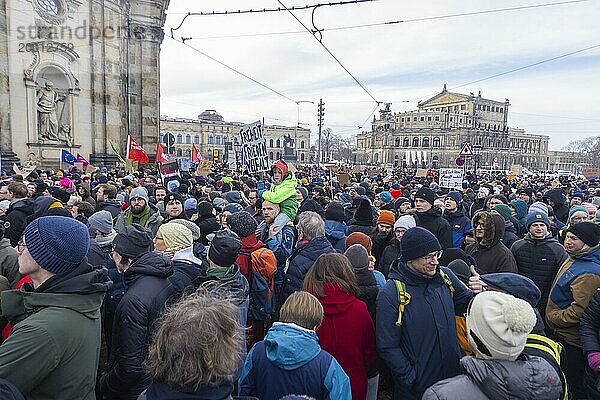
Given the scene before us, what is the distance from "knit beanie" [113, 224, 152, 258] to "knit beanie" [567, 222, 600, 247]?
4.02 m

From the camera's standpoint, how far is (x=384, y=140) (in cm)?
10800

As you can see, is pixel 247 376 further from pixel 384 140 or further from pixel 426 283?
pixel 384 140

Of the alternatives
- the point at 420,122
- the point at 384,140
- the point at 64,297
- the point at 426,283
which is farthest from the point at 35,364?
the point at 420,122

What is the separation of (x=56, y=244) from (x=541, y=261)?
16.0 feet

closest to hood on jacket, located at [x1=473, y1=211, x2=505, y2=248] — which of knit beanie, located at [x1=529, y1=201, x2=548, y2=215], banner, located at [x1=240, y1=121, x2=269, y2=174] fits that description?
knit beanie, located at [x1=529, y1=201, x2=548, y2=215]

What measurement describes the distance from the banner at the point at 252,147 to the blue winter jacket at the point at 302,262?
27.9 ft

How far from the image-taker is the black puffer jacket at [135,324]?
9.73ft

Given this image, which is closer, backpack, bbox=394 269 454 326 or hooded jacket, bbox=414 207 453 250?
backpack, bbox=394 269 454 326

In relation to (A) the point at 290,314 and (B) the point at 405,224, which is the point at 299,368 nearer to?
(A) the point at 290,314

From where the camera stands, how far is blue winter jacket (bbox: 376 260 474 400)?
10.2ft

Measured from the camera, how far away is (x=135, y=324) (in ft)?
9.69

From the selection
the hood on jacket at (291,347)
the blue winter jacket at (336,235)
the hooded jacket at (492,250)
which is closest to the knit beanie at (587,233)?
the hooded jacket at (492,250)

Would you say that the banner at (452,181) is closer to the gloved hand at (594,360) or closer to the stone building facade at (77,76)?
the gloved hand at (594,360)

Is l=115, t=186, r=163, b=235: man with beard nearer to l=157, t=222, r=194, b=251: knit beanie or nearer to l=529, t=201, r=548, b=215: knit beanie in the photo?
l=157, t=222, r=194, b=251: knit beanie
